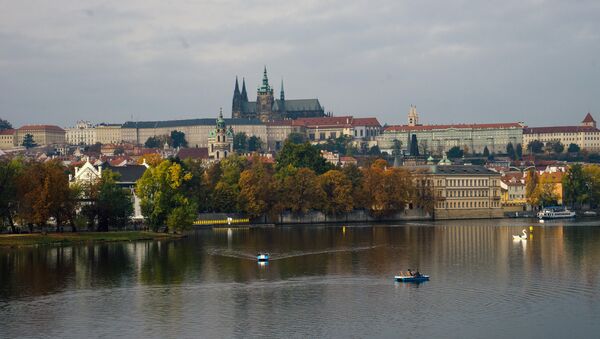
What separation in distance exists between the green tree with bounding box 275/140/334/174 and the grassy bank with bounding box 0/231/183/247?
4604 centimetres

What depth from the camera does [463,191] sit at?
133 meters

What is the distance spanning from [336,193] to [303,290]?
214ft

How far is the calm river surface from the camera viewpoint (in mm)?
42844

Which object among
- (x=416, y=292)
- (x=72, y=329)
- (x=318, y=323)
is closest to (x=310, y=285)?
(x=416, y=292)

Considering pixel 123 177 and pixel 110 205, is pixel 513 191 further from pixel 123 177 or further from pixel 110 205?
pixel 110 205

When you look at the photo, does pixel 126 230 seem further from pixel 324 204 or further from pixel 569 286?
pixel 569 286

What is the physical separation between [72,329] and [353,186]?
80259 millimetres

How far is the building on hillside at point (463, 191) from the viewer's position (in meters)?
130

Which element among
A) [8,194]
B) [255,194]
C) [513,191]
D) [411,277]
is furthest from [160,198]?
[513,191]

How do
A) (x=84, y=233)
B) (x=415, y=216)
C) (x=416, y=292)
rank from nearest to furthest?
(x=416, y=292) → (x=84, y=233) → (x=415, y=216)

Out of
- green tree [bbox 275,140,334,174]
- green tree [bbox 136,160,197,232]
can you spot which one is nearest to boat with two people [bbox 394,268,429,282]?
green tree [bbox 136,160,197,232]

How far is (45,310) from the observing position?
47.0m

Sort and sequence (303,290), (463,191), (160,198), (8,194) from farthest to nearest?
1. (463,191)
2. (160,198)
3. (8,194)
4. (303,290)

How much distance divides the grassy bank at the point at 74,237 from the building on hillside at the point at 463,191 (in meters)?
51.0
